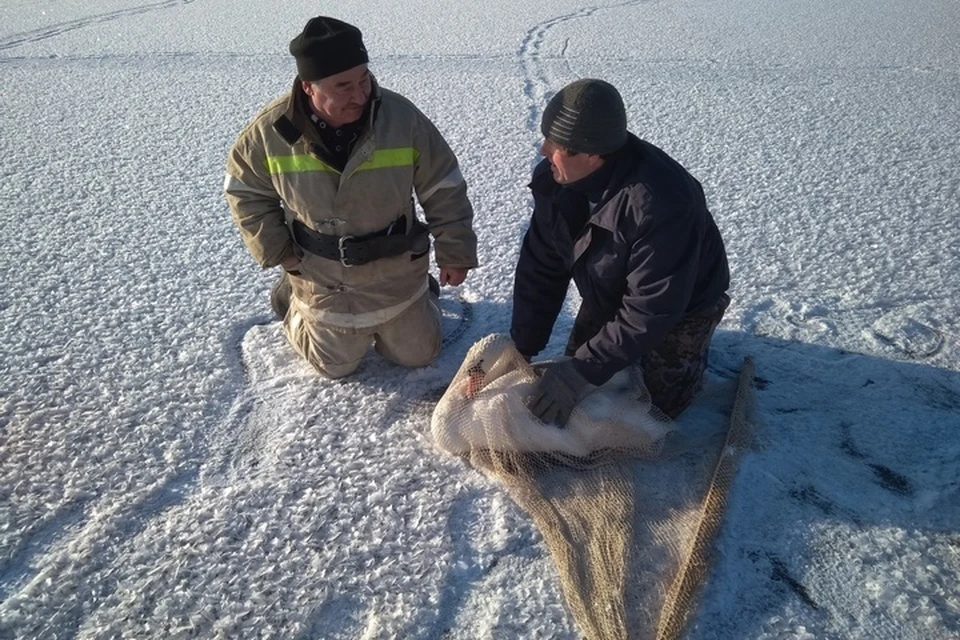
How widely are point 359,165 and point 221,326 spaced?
0.89 meters

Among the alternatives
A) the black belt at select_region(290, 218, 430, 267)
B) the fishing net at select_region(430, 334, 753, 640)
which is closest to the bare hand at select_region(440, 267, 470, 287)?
the black belt at select_region(290, 218, 430, 267)

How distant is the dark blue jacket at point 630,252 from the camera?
1724mm

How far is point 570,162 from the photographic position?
1.76 meters

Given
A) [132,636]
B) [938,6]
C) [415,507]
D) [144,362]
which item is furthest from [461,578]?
[938,6]

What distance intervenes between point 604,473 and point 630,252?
577mm

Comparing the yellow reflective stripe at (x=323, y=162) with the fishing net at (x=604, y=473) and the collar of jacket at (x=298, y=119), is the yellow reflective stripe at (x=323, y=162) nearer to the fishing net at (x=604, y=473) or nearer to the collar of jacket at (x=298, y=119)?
the collar of jacket at (x=298, y=119)

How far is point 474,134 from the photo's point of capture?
4.21 meters

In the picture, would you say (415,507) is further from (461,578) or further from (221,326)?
(221,326)

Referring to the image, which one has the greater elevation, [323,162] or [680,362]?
[323,162]

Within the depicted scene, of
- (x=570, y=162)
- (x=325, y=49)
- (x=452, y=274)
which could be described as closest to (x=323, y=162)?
(x=325, y=49)

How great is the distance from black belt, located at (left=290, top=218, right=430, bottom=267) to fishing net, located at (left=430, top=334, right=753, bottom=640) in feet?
1.34

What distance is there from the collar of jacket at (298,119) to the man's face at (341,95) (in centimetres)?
2

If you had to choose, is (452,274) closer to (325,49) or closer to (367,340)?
(367,340)

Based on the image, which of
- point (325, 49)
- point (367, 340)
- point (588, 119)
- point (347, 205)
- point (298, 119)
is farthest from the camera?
point (367, 340)
